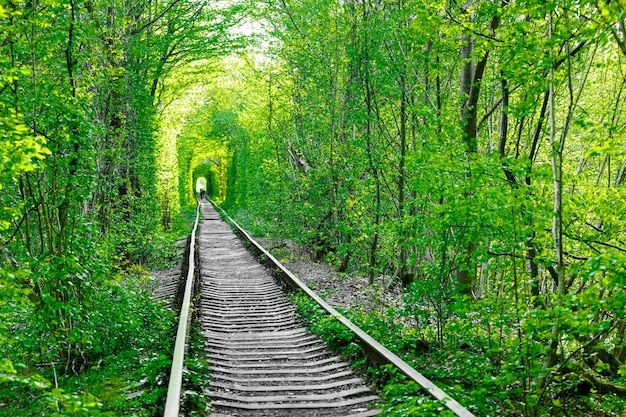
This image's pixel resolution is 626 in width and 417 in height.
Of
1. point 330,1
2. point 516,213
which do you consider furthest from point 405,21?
point 516,213

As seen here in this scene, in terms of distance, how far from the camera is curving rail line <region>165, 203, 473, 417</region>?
507 cm

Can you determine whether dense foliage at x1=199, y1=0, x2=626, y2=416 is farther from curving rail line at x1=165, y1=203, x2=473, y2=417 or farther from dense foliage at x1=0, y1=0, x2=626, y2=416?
curving rail line at x1=165, y1=203, x2=473, y2=417

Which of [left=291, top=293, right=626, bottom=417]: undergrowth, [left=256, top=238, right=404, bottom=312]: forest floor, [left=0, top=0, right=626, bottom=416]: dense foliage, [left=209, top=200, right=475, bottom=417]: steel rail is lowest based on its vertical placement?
[left=256, top=238, right=404, bottom=312]: forest floor

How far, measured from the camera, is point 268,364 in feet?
21.3

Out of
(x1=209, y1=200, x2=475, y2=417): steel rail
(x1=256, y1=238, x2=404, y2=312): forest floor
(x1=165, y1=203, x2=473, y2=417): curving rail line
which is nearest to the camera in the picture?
(x1=209, y1=200, x2=475, y2=417): steel rail

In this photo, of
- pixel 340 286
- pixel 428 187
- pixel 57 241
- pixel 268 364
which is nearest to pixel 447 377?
pixel 428 187

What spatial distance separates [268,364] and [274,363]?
0.10m

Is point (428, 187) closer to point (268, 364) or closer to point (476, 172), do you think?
point (476, 172)

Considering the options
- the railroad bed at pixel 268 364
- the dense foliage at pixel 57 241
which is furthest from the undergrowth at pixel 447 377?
the dense foliage at pixel 57 241

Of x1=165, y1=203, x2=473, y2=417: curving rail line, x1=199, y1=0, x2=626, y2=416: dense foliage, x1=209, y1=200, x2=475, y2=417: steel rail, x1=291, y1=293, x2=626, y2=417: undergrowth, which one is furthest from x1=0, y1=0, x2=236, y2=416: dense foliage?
x1=199, y1=0, x2=626, y2=416: dense foliage

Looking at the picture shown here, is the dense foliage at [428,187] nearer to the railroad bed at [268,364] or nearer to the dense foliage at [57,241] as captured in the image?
the dense foliage at [57,241]

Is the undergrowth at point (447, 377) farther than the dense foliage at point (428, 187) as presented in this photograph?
Yes

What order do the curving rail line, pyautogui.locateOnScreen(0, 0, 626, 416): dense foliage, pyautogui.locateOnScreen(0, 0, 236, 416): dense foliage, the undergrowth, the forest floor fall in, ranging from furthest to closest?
the forest floor
the curving rail line
pyautogui.locateOnScreen(0, 0, 236, 416): dense foliage
the undergrowth
pyautogui.locateOnScreen(0, 0, 626, 416): dense foliage

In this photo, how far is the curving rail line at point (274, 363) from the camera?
16.6ft
